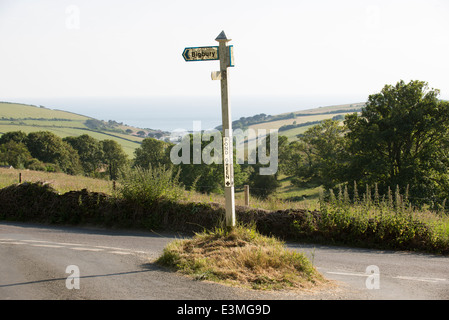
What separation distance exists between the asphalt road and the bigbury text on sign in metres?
3.93

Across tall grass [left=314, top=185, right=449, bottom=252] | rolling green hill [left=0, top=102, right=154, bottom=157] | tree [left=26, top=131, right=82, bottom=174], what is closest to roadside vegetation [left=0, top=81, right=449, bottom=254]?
tall grass [left=314, top=185, right=449, bottom=252]

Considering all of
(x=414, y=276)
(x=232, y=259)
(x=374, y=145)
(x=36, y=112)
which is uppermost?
(x=36, y=112)

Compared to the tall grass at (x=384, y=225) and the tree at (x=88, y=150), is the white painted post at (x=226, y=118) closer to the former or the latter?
the tall grass at (x=384, y=225)

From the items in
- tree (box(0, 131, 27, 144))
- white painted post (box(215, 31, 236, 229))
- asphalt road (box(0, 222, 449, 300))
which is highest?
tree (box(0, 131, 27, 144))

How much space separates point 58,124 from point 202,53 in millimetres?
140277

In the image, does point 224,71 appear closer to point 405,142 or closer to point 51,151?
point 405,142

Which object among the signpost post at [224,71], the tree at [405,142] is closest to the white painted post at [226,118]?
the signpost post at [224,71]

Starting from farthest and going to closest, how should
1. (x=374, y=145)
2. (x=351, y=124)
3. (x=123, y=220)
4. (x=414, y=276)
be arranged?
(x=351, y=124), (x=374, y=145), (x=123, y=220), (x=414, y=276)

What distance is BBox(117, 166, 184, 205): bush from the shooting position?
12.3 metres

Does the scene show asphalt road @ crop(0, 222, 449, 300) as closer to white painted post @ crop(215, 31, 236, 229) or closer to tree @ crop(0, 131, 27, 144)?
white painted post @ crop(215, 31, 236, 229)
